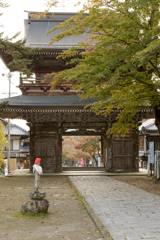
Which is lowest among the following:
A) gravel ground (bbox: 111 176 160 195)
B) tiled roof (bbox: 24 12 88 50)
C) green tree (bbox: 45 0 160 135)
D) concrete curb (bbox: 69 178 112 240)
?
gravel ground (bbox: 111 176 160 195)

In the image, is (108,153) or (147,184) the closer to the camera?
(147,184)

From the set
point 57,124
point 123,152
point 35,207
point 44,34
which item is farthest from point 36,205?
point 44,34

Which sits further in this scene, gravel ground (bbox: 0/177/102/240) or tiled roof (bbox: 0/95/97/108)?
tiled roof (bbox: 0/95/97/108)

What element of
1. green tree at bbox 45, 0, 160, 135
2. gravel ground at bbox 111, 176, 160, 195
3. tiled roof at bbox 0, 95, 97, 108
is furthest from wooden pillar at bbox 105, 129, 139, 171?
green tree at bbox 45, 0, 160, 135

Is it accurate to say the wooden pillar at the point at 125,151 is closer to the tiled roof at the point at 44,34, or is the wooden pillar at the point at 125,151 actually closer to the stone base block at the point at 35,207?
the tiled roof at the point at 44,34

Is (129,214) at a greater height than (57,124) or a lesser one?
lesser

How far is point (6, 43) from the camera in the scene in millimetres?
11172

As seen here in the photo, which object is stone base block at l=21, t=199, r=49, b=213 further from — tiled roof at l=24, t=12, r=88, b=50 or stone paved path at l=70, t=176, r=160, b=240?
tiled roof at l=24, t=12, r=88, b=50

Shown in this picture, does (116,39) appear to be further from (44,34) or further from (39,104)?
(44,34)

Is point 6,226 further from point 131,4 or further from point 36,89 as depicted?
point 36,89

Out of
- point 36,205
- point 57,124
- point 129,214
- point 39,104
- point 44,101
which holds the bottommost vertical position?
point 129,214

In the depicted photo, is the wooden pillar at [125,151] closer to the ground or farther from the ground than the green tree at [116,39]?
closer to the ground

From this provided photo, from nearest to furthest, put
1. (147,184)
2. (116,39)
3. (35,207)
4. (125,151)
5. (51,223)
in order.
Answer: (51,223) < (35,207) < (116,39) < (147,184) < (125,151)

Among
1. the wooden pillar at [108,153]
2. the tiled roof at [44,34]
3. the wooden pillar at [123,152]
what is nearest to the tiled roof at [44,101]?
the wooden pillar at [108,153]
